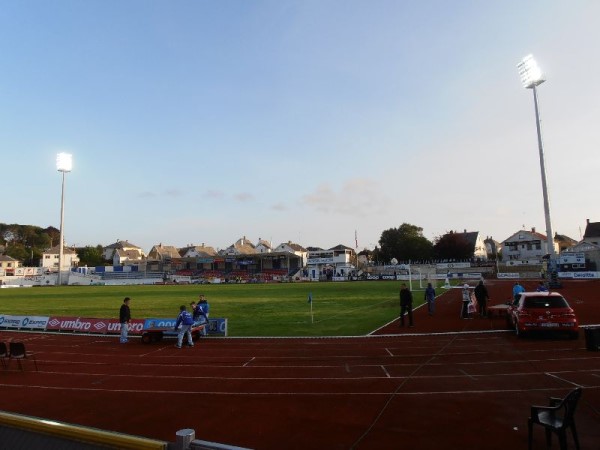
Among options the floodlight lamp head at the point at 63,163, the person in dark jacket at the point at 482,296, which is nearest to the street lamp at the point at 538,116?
the person in dark jacket at the point at 482,296

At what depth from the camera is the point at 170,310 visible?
94.4 feet

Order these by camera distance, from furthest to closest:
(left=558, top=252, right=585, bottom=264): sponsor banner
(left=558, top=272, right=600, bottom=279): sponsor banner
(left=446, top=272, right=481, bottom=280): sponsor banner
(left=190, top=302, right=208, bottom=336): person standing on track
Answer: (left=446, top=272, right=481, bottom=280): sponsor banner → (left=558, top=252, right=585, bottom=264): sponsor banner → (left=558, top=272, right=600, bottom=279): sponsor banner → (left=190, top=302, right=208, bottom=336): person standing on track

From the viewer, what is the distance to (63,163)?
7569 cm

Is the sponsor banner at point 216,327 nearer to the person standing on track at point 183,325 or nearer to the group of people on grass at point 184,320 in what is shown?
the group of people on grass at point 184,320

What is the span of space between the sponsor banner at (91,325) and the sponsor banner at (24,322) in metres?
0.53

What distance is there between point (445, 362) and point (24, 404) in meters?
10.1

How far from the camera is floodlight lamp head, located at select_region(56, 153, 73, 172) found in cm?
7525

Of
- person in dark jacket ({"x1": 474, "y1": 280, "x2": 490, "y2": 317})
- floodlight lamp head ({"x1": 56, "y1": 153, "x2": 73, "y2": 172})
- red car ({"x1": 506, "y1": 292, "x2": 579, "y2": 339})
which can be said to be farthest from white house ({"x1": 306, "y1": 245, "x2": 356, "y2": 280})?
red car ({"x1": 506, "y1": 292, "x2": 579, "y2": 339})

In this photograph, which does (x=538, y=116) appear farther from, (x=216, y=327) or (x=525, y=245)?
(x=525, y=245)

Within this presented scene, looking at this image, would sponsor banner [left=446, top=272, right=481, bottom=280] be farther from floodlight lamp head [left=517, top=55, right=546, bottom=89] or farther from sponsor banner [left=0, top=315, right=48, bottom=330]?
sponsor banner [left=0, top=315, right=48, bottom=330]

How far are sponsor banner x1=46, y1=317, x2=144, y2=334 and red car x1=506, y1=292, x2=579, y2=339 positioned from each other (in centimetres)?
1487

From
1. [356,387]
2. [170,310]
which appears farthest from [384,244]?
[356,387]

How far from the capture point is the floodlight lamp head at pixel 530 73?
37906mm

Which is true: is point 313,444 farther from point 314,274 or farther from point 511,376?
point 314,274
